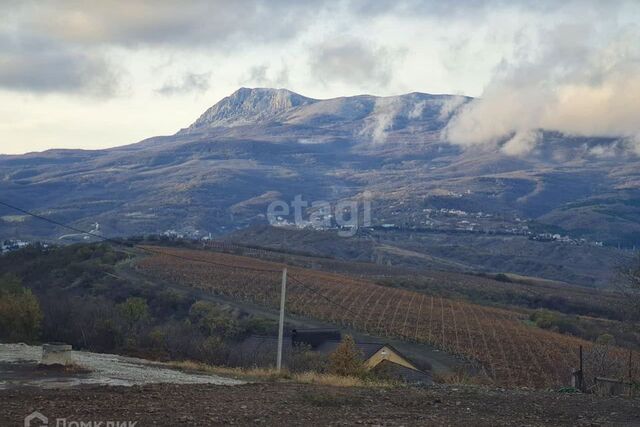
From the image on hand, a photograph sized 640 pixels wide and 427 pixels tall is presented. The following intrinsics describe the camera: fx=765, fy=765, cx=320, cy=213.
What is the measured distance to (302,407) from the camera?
1345cm

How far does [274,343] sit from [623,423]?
23392mm

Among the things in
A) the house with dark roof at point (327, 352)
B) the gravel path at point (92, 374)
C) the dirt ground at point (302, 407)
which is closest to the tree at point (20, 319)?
the gravel path at point (92, 374)

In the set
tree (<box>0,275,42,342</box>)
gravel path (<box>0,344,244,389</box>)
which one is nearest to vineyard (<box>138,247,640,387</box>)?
gravel path (<box>0,344,244,389</box>)

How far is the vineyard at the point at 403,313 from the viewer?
3786 cm

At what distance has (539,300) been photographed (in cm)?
7462

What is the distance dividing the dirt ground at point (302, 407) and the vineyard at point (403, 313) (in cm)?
1207

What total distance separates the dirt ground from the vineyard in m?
12.1

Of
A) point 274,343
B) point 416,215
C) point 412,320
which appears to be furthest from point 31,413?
point 416,215

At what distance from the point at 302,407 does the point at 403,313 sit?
39.5 metres

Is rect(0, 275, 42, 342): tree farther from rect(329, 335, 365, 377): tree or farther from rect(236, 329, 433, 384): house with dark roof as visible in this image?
rect(329, 335, 365, 377): tree

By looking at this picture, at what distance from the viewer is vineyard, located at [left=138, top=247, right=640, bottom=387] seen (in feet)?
124

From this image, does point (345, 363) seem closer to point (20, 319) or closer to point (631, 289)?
point (631, 289)

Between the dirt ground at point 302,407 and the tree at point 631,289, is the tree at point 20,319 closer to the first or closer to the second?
the dirt ground at point 302,407

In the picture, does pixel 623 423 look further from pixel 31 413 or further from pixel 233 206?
pixel 233 206
